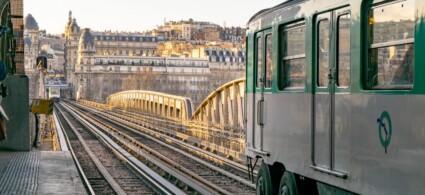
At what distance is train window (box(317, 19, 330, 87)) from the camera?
1004cm

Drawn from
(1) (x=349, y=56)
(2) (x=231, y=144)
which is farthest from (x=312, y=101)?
(2) (x=231, y=144)

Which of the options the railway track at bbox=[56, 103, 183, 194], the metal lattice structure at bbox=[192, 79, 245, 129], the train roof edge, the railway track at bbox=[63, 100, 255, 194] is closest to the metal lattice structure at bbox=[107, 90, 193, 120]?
the metal lattice structure at bbox=[192, 79, 245, 129]

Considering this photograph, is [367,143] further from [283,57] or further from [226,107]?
[226,107]

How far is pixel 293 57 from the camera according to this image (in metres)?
11.5

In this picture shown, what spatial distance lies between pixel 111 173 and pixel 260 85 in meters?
14.0

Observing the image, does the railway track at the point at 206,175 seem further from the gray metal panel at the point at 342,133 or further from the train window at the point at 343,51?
the train window at the point at 343,51

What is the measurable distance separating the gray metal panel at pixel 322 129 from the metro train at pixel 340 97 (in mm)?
11

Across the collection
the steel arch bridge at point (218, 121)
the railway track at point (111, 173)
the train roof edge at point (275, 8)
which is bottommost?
the railway track at point (111, 173)

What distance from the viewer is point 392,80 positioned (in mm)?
8219

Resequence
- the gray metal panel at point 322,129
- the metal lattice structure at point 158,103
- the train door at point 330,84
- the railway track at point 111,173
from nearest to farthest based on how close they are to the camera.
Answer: the train door at point 330,84 < the gray metal panel at point 322,129 < the railway track at point 111,173 < the metal lattice structure at point 158,103

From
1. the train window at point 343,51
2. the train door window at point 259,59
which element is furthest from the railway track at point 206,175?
the train window at point 343,51

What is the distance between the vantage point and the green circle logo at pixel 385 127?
26.5 ft

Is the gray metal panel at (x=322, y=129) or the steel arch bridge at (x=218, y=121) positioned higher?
the gray metal panel at (x=322, y=129)

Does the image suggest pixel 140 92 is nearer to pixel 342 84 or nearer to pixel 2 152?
pixel 2 152
